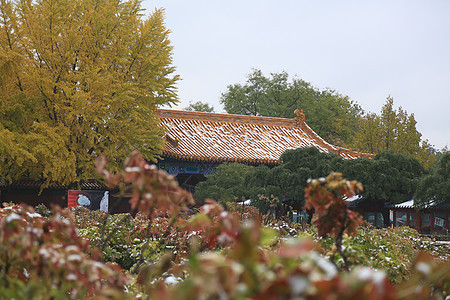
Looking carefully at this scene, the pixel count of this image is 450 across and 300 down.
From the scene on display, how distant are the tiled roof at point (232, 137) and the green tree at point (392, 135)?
14.6 feet

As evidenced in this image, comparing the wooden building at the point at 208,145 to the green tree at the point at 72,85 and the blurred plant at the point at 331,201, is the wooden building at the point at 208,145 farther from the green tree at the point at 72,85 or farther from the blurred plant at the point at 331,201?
the blurred plant at the point at 331,201

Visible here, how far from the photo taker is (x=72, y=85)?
15523mm

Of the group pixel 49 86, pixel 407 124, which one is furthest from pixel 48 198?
pixel 407 124

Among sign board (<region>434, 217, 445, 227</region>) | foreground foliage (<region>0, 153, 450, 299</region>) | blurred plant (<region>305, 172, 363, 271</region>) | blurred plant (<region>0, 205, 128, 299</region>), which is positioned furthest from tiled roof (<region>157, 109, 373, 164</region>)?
blurred plant (<region>0, 205, 128, 299</region>)

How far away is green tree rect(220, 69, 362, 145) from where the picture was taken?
38125 millimetres

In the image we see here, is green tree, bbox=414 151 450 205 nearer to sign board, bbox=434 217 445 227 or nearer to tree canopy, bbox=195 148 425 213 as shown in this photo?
tree canopy, bbox=195 148 425 213

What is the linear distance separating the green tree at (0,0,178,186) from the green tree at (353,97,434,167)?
16489mm

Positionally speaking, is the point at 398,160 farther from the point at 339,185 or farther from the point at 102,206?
the point at 339,185

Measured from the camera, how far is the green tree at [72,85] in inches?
579

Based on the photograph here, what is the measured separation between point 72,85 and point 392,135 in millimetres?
19610

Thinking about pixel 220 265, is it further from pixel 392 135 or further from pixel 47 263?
pixel 392 135

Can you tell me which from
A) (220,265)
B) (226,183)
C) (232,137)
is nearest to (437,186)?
(226,183)

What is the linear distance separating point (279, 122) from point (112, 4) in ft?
42.9

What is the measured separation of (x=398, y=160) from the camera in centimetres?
1675
